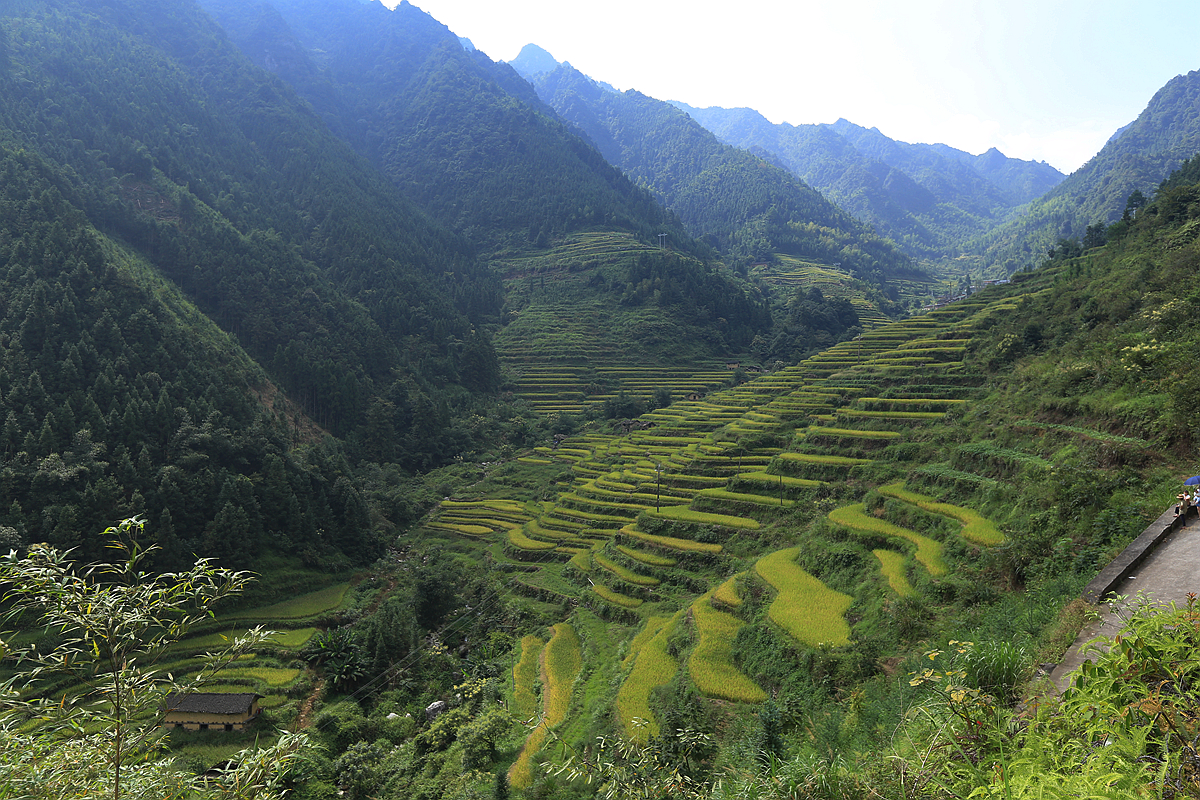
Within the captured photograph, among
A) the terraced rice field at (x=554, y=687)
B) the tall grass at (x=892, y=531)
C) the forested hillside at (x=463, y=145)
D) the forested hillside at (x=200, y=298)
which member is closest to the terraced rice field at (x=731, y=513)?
the tall grass at (x=892, y=531)

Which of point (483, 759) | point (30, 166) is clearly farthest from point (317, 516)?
point (30, 166)

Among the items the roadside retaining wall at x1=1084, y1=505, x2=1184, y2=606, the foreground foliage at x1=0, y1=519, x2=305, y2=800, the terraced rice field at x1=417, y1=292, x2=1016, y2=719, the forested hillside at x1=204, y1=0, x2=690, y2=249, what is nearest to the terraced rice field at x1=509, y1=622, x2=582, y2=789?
the terraced rice field at x1=417, y1=292, x2=1016, y2=719

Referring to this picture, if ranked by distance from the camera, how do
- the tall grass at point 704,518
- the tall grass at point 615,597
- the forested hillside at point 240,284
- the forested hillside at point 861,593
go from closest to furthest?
1. the forested hillside at point 861,593
2. the tall grass at point 615,597
3. the tall grass at point 704,518
4. the forested hillside at point 240,284

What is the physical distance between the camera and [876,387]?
36.7 meters

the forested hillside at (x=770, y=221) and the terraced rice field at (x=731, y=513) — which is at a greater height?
the forested hillside at (x=770, y=221)

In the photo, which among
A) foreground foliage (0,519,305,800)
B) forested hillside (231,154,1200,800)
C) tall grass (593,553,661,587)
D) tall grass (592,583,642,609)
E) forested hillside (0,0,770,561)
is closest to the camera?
foreground foliage (0,519,305,800)

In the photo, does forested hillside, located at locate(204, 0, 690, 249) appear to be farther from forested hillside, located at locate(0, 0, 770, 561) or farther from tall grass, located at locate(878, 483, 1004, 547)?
tall grass, located at locate(878, 483, 1004, 547)

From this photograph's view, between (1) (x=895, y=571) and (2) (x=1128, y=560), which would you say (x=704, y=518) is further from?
(2) (x=1128, y=560)

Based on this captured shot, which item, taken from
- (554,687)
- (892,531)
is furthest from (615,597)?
(892,531)

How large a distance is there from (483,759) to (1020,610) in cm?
1641

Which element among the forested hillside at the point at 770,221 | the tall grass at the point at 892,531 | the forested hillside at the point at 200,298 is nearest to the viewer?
the tall grass at the point at 892,531

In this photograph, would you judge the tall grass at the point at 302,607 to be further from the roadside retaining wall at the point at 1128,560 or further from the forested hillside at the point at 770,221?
the forested hillside at the point at 770,221

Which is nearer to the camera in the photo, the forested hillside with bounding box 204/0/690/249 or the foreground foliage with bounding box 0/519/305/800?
the foreground foliage with bounding box 0/519/305/800

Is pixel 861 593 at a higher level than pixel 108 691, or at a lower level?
lower
